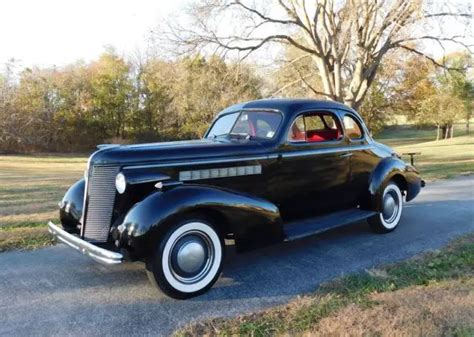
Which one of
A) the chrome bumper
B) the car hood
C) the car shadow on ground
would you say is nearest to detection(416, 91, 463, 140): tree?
the car shadow on ground

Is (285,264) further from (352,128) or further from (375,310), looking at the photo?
(352,128)

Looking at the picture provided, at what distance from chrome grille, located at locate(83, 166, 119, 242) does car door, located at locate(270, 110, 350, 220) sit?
1894 millimetres

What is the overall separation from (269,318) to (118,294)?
59.6 inches

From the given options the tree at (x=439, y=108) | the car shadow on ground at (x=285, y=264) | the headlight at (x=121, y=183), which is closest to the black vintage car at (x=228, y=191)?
the headlight at (x=121, y=183)

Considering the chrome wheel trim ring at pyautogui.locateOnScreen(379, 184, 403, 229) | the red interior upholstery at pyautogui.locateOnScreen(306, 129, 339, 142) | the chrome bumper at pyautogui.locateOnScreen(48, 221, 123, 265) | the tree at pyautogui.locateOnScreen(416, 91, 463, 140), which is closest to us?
the chrome bumper at pyautogui.locateOnScreen(48, 221, 123, 265)

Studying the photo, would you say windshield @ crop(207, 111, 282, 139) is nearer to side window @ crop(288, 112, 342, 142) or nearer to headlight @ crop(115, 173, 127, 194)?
side window @ crop(288, 112, 342, 142)

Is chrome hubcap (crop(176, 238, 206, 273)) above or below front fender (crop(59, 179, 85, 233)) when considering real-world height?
below

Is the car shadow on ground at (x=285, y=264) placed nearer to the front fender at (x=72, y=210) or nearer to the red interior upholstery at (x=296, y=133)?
the front fender at (x=72, y=210)

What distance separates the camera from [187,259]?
4.20 metres

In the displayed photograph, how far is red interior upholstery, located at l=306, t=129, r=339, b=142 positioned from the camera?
20.0ft

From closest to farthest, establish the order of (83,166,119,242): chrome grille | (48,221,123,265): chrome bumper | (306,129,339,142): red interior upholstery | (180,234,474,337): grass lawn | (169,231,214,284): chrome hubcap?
(180,234,474,337): grass lawn < (48,221,123,265): chrome bumper < (169,231,214,284): chrome hubcap < (83,166,119,242): chrome grille < (306,129,339,142): red interior upholstery

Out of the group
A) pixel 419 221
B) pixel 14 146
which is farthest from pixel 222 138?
pixel 14 146

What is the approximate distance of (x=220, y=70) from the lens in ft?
60.5

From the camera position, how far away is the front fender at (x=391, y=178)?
20.6ft
